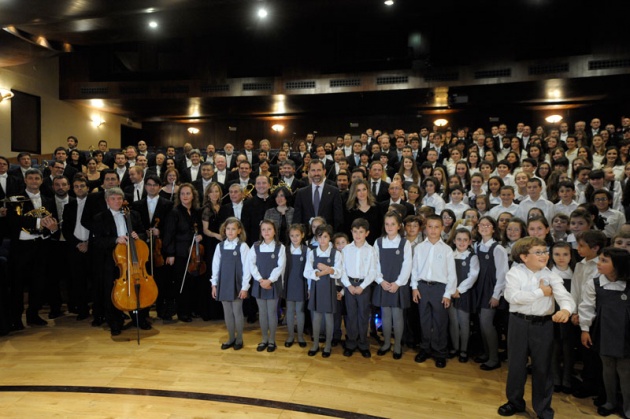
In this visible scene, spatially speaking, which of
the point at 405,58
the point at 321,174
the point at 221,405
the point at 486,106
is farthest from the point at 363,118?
the point at 221,405

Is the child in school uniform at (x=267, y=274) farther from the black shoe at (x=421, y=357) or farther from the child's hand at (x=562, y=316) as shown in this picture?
the child's hand at (x=562, y=316)

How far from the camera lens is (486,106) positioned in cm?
1145

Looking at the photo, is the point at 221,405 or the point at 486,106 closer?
the point at 221,405

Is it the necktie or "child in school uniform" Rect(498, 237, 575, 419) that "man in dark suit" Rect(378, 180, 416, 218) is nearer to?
the necktie

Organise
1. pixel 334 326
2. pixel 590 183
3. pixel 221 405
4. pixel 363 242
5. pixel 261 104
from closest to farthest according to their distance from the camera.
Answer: pixel 221 405 < pixel 363 242 < pixel 334 326 < pixel 590 183 < pixel 261 104

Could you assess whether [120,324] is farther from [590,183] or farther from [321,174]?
[590,183]

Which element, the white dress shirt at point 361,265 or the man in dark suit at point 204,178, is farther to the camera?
the man in dark suit at point 204,178

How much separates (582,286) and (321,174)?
2.23 meters

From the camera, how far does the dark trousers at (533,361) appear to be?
7.98 ft

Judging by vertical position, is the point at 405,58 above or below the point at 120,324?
above

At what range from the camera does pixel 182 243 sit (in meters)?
4.20

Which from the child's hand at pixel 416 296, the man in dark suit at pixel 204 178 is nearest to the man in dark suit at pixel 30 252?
the man in dark suit at pixel 204 178

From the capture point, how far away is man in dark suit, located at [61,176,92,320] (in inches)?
169

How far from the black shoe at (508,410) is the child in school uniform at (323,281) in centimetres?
133
